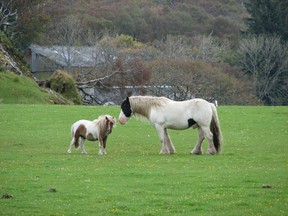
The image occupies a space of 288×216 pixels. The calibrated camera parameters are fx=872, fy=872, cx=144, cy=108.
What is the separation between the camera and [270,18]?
3447 inches

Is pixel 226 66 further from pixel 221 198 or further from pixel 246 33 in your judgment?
pixel 221 198

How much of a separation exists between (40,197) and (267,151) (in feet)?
34.8

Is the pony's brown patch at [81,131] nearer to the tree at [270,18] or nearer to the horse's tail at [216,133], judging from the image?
the horse's tail at [216,133]

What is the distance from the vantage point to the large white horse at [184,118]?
25.2m

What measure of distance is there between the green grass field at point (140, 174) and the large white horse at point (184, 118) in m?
0.49

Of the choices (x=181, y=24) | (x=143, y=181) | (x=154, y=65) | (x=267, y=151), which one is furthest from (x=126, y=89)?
(x=181, y=24)

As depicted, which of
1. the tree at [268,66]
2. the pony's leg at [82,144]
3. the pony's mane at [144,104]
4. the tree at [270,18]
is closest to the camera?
the pony's leg at [82,144]

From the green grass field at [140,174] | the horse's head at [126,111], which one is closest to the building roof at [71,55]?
the green grass field at [140,174]

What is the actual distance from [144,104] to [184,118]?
131 cm

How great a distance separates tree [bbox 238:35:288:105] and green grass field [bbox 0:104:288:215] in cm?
4694

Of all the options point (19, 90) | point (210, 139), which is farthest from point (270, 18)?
point (210, 139)

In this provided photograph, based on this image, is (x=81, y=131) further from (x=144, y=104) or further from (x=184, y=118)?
(x=184, y=118)

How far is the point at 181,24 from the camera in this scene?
121m

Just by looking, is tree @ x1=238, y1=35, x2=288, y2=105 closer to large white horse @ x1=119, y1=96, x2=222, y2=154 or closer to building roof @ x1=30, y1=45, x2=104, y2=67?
building roof @ x1=30, y1=45, x2=104, y2=67
